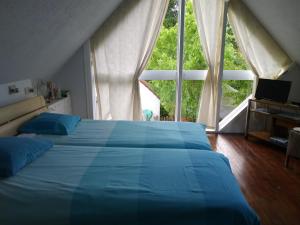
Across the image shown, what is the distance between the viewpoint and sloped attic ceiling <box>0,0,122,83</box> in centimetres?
173

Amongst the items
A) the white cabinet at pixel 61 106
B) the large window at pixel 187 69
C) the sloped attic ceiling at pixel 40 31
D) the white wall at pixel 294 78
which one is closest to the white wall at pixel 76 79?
the white cabinet at pixel 61 106

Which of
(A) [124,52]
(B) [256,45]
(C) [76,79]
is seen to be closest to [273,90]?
(B) [256,45]

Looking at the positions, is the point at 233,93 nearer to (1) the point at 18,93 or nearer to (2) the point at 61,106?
(2) the point at 61,106

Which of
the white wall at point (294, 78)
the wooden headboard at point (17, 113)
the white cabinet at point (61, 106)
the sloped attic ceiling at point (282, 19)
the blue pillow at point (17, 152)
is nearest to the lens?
the blue pillow at point (17, 152)

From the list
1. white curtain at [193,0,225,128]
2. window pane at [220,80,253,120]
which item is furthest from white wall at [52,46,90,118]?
window pane at [220,80,253,120]

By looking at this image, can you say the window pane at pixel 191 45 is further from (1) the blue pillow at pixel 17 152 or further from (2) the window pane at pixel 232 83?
(1) the blue pillow at pixel 17 152

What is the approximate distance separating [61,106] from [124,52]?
4.07ft

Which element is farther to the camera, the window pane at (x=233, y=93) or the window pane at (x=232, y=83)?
the window pane at (x=233, y=93)

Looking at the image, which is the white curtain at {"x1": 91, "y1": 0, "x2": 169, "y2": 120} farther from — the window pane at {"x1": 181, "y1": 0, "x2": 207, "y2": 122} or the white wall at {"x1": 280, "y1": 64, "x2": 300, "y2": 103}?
the white wall at {"x1": 280, "y1": 64, "x2": 300, "y2": 103}

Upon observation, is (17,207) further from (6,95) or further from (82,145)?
(6,95)

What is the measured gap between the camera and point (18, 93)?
107 inches

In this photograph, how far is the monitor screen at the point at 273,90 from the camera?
3.53 meters

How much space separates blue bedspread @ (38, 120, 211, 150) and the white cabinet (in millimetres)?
691

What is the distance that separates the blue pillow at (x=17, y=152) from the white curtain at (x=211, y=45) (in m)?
Result: 2.80
